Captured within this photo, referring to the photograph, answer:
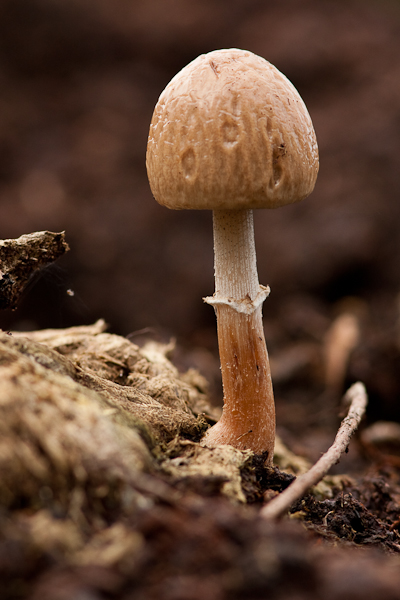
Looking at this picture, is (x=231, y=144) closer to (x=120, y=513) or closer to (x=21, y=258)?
(x=21, y=258)

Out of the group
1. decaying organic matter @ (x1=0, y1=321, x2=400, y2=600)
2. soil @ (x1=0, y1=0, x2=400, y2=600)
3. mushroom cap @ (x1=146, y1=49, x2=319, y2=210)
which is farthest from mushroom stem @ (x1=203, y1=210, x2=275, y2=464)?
decaying organic matter @ (x1=0, y1=321, x2=400, y2=600)

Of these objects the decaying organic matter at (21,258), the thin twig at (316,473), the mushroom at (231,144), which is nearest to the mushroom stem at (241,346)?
the mushroom at (231,144)

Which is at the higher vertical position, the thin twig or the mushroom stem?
the mushroom stem

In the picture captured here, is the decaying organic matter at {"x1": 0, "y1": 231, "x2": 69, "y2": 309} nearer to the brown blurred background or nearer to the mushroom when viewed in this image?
the mushroom

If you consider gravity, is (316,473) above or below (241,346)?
below

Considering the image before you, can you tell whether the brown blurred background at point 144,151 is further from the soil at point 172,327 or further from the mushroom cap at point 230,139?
the mushroom cap at point 230,139

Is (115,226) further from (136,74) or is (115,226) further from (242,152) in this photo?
(242,152)

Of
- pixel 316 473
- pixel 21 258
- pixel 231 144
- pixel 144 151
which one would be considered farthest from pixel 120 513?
pixel 144 151
